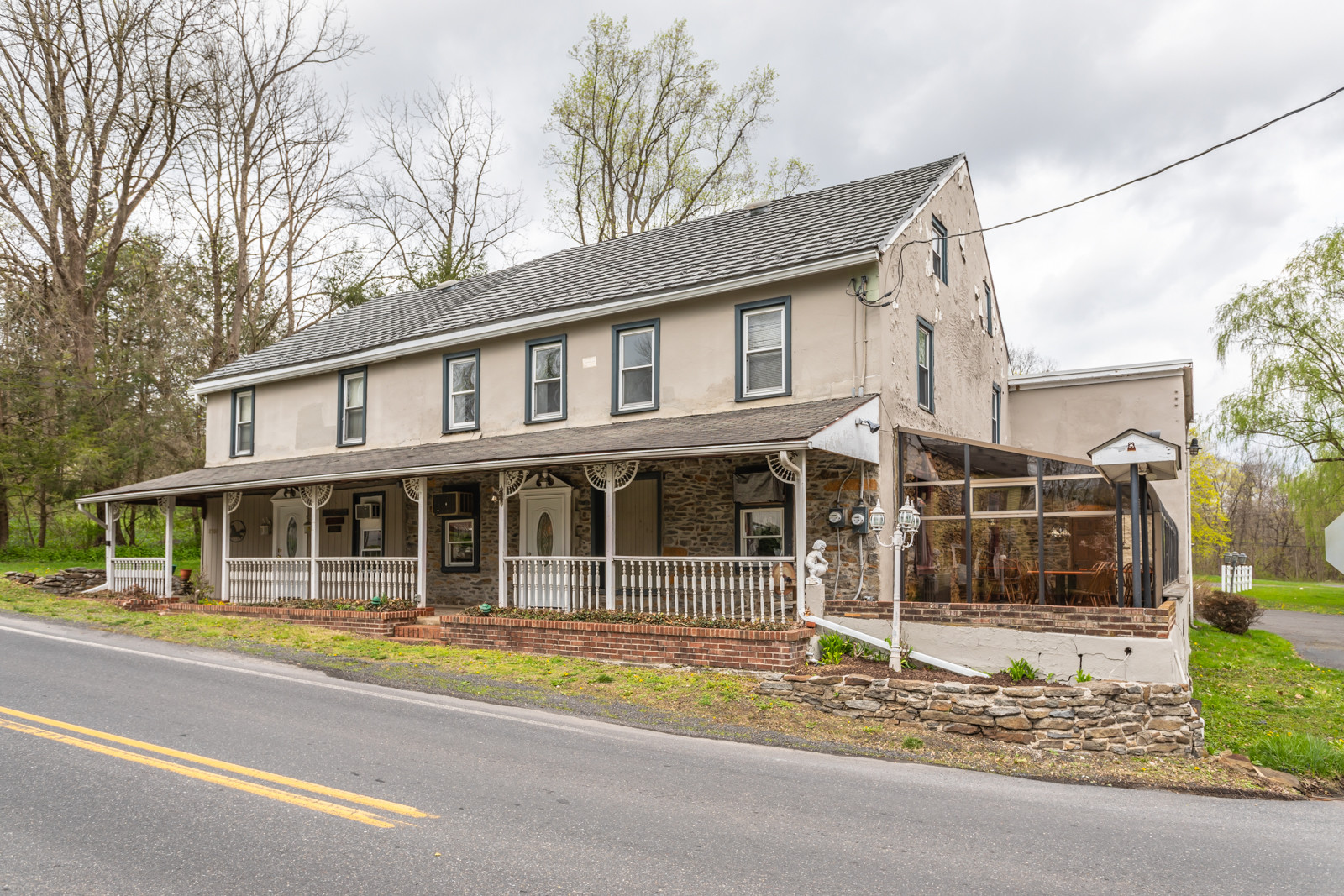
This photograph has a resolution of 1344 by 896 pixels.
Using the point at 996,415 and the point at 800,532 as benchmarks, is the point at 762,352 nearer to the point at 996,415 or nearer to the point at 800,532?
the point at 800,532

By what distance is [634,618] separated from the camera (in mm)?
12141

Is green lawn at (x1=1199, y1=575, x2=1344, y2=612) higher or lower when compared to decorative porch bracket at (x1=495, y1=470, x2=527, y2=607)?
lower

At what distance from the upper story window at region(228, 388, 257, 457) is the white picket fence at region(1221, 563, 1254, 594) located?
97.7 ft

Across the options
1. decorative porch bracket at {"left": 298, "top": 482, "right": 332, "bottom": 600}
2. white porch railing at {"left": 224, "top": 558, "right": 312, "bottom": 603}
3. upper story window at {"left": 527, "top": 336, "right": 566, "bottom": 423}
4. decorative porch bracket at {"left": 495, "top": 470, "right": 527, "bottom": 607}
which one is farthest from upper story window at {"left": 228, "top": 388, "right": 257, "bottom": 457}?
decorative porch bracket at {"left": 495, "top": 470, "right": 527, "bottom": 607}

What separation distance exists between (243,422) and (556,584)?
11.4 m

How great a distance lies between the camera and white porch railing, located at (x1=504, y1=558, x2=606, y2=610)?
13.0 metres

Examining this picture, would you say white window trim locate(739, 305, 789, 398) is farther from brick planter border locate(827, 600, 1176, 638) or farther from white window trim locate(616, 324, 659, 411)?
brick planter border locate(827, 600, 1176, 638)

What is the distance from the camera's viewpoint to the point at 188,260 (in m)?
30.4

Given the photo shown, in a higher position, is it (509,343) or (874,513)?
(509,343)

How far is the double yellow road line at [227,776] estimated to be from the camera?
5285 millimetres

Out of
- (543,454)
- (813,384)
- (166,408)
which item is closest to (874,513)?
(813,384)

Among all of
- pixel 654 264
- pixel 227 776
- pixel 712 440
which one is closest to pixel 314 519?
pixel 654 264

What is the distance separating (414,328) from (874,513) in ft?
37.2

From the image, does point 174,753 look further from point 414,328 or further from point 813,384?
point 414,328
